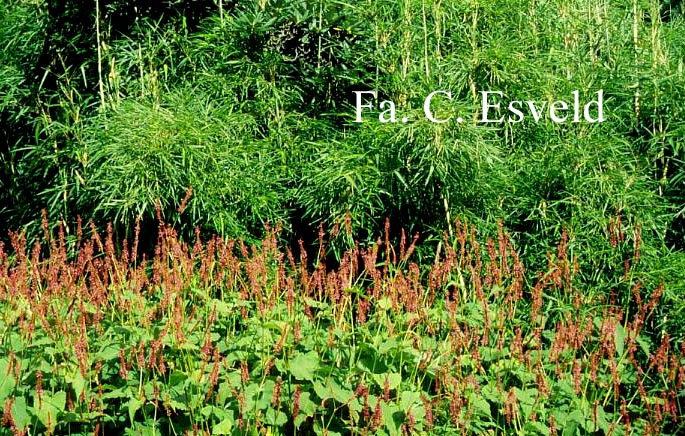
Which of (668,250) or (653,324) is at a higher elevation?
(668,250)

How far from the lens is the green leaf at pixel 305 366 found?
318 centimetres

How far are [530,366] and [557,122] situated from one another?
1.61 m

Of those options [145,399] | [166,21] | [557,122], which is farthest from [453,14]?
[145,399]

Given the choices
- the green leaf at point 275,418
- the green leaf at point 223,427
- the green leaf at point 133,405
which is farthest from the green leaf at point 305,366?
the green leaf at point 133,405

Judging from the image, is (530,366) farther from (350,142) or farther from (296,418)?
(350,142)

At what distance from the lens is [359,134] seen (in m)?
4.53

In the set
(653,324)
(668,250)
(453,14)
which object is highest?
(453,14)

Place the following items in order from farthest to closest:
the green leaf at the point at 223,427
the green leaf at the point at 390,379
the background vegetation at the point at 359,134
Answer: the background vegetation at the point at 359,134 → the green leaf at the point at 390,379 → the green leaf at the point at 223,427

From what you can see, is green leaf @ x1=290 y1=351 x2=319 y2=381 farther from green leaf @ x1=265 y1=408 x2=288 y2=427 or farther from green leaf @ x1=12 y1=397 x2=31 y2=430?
green leaf @ x1=12 y1=397 x2=31 y2=430

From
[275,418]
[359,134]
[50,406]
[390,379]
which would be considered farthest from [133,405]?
[359,134]

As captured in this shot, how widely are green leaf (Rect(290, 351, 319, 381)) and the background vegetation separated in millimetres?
624

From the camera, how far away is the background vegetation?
4.26 metres

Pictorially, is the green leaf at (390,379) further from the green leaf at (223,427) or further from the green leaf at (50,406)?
the green leaf at (50,406)

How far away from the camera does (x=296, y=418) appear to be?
308 cm
